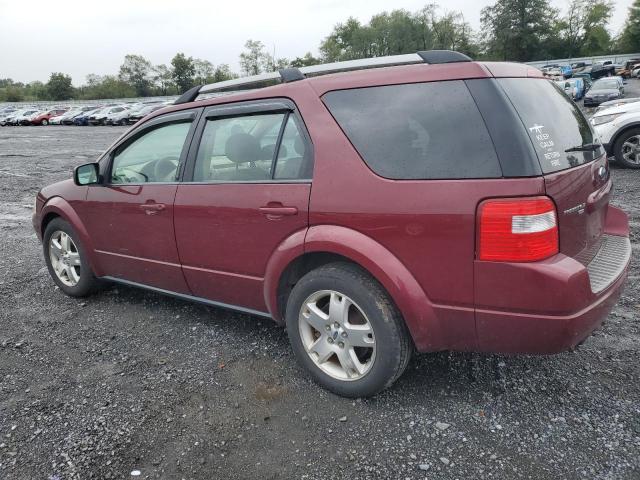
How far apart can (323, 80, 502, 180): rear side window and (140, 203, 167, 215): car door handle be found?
1489mm

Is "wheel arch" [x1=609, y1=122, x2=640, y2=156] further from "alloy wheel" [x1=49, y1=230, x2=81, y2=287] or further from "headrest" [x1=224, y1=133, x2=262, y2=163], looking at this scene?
"alloy wheel" [x1=49, y1=230, x2=81, y2=287]

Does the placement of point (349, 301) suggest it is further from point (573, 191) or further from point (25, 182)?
point (25, 182)

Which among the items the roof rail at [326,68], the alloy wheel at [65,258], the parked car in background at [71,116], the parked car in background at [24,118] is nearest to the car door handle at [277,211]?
the roof rail at [326,68]

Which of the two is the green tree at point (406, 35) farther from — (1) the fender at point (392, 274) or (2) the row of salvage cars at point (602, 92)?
(1) the fender at point (392, 274)

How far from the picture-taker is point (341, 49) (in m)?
126

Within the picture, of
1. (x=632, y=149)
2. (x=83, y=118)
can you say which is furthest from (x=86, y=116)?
(x=632, y=149)

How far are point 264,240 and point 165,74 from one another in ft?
363

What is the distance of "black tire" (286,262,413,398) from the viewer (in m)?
2.64

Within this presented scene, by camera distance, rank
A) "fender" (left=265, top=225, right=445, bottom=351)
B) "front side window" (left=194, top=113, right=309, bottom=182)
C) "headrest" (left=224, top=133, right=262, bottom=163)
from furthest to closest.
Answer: "headrest" (left=224, top=133, right=262, bottom=163) → "front side window" (left=194, top=113, right=309, bottom=182) → "fender" (left=265, top=225, right=445, bottom=351)

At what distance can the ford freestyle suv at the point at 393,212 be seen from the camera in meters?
2.32

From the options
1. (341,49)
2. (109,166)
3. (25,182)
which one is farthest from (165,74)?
(109,166)

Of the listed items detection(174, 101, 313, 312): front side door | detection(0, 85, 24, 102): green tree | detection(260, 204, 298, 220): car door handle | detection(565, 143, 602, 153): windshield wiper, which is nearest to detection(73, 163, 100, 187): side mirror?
detection(174, 101, 313, 312): front side door

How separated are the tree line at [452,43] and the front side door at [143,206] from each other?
89.2 meters

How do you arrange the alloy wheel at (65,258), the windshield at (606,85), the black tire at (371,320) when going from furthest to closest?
the windshield at (606,85), the alloy wheel at (65,258), the black tire at (371,320)
